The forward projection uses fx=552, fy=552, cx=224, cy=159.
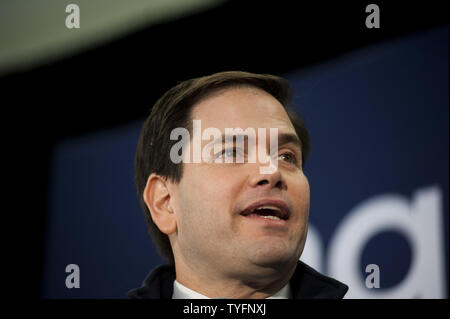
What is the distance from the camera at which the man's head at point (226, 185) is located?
148 cm

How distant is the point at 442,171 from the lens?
226cm

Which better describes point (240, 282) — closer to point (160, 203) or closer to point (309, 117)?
point (160, 203)

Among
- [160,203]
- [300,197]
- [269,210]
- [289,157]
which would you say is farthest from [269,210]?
[160,203]

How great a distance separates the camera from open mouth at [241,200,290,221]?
148cm

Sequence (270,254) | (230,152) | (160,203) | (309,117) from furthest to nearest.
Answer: (309,117) < (160,203) < (230,152) < (270,254)

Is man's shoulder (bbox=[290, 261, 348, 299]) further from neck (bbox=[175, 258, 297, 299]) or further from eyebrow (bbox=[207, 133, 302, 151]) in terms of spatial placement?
eyebrow (bbox=[207, 133, 302, 151])

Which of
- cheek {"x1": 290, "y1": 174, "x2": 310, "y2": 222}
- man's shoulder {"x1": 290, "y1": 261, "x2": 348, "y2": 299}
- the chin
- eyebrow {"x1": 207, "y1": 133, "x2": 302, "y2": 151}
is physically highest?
eyebrow {"x1": 207, "y1": 133, "x2": 302, "y2": 151}

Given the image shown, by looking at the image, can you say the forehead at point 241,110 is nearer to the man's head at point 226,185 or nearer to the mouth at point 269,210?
the man's head at point 226,185

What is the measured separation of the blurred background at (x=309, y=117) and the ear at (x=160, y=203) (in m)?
0.40

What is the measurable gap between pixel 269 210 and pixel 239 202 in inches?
3.9

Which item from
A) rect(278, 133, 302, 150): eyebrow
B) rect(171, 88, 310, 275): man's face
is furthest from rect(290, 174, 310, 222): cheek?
rect(278, 133, 302, 150): eyebrow

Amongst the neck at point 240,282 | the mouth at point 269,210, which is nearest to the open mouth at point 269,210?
the mouth at point 269,210

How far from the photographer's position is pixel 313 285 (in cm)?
164

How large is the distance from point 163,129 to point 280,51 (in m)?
0.81
